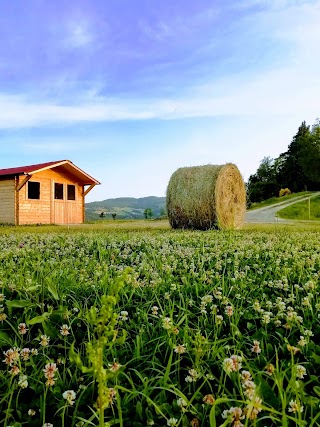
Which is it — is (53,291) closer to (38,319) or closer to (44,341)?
(38,319)

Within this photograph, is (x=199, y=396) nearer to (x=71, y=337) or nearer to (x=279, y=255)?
(x=71, y=337)

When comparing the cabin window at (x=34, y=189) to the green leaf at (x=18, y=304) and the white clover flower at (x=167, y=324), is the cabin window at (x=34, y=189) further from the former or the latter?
the white clover flower at (x=167, y=324)

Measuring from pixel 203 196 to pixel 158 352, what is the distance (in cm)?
1211

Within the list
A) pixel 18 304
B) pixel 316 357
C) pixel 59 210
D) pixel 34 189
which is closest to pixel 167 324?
pixel 316 357

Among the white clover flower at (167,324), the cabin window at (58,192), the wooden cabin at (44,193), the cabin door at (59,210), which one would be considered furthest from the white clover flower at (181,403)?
the cabin window at (58,192)

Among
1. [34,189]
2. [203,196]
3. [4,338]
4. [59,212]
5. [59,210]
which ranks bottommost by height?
[4,338]

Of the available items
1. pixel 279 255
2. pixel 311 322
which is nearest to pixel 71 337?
pixel 311 322

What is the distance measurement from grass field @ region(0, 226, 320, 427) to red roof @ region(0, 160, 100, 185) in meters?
21.0

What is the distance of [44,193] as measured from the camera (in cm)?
2633

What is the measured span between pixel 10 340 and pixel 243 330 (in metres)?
1.71

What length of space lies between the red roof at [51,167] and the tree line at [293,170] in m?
24.0

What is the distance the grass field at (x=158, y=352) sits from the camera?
5.97 ft

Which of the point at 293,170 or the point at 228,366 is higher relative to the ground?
the point at 293,170

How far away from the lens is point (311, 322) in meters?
2.97
